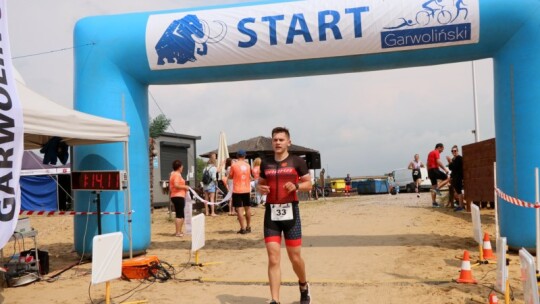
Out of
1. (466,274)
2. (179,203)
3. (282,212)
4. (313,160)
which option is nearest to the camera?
(282,212)

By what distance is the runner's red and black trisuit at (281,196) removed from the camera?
15.7ft

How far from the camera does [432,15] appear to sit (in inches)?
281

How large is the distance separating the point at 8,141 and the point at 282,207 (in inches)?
98.5

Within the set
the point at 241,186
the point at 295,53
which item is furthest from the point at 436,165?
the point at 295,53

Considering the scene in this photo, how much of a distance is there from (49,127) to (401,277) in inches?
190

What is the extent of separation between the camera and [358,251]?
7.94 meters

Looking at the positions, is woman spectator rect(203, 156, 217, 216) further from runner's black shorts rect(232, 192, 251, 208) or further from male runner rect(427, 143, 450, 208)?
male runner rect(427, 143, 450, 208)

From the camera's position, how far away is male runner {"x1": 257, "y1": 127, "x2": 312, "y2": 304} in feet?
15.5

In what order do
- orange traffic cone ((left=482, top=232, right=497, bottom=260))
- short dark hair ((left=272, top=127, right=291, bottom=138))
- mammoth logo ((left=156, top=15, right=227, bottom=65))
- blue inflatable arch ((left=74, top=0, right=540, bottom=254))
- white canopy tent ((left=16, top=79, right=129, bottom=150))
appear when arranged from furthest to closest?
mammoth logo ((left=156, top=15, right=227, bottom=65)) < blue inflatable arch ((left=74, top=0, right=540, bottom=254)) < orange traffic cone ((left=482, top=232, right=497, bottom=260)) < white canopy tent ((left=16, top=79, right=129, bottom=150)) < short dark hair ((left=272, top=127, right=291, bottom=138))

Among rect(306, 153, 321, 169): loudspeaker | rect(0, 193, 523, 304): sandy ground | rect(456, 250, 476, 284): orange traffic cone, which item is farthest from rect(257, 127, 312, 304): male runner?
rect(306, 153, 321, 169): loudspeaker

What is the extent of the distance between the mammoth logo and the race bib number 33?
3898 millimetres

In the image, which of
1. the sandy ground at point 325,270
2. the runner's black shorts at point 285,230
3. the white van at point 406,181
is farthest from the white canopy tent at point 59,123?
the white van at point 406,181

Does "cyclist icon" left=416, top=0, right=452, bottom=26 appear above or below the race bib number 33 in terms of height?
above

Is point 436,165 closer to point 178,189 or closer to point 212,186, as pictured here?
point 212,186
